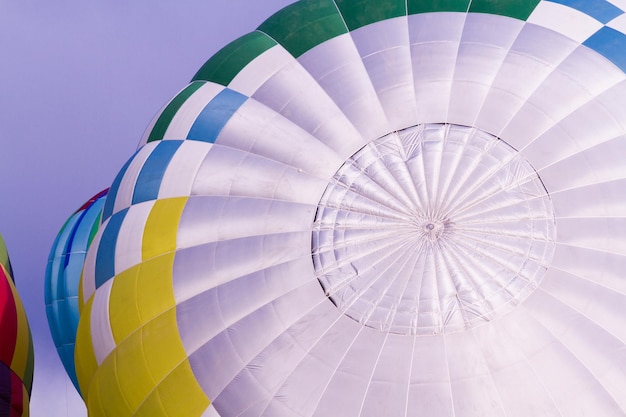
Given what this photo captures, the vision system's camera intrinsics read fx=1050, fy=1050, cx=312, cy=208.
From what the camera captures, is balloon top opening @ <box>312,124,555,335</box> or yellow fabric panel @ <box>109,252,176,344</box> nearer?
balloon top opening @ <box>312,124,555,335</box>

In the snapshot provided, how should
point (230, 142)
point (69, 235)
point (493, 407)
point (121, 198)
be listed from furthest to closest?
point (69, 235) < point (121, 198) < point (230, 142) < point (493, 407)

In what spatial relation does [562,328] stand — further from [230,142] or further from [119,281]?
[119,281]

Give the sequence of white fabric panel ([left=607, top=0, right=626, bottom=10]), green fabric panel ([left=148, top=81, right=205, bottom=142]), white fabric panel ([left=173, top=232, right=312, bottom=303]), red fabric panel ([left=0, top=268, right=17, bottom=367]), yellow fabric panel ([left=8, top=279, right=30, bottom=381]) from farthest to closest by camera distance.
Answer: yellow fabric panel ([left=8, top=279, right=30, bottom=381]) < red fabric panel ([left=0, top=268, right=17, bottom=367]) < green fabric panel ([left=148, top=81, right=205, bottom=142]) < white fabric panel ([left=607, top=0, right=626, bottom=10]) < white fabric panel ([left=173, top=232, right=312, bottom=303])

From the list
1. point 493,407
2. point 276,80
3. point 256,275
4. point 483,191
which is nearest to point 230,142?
point 276,80

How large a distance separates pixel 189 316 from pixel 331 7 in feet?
9.74

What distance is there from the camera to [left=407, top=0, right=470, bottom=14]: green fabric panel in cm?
877

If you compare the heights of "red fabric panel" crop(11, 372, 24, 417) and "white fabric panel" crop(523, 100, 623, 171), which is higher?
"white fabric panel" crop(523, 100, 623, 171)

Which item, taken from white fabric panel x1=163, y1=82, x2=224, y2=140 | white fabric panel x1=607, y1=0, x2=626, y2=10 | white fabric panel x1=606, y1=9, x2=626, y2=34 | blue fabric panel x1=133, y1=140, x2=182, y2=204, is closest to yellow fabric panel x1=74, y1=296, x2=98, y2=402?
blue fabric panel x1=133, y1=140, x2=182, y2=204

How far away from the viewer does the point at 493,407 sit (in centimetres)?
822

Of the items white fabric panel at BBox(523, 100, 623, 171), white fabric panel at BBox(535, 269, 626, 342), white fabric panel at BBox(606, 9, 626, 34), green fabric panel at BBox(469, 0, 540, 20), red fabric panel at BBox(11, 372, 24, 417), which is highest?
green fabric panel at BBox(469, 0, 540, 20)

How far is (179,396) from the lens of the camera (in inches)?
335

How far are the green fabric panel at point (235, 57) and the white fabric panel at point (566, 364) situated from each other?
3.22 meters

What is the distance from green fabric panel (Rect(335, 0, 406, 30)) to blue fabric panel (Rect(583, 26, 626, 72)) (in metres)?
1.59

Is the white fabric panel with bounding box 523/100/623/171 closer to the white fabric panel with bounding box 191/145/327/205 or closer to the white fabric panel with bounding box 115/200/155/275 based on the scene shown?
the white fabric panel with bounding box 191/145/327/205
